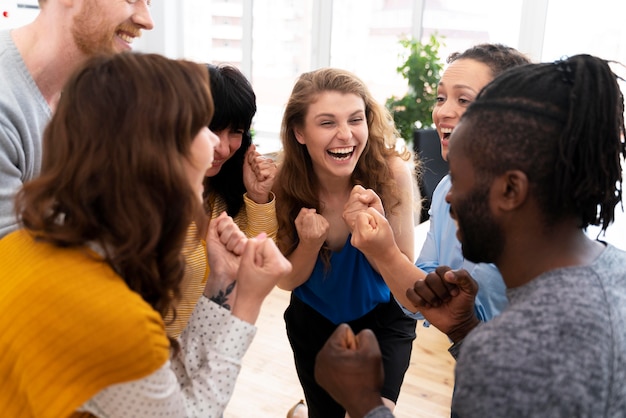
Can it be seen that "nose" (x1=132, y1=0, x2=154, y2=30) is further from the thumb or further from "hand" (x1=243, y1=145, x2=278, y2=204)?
the thumb

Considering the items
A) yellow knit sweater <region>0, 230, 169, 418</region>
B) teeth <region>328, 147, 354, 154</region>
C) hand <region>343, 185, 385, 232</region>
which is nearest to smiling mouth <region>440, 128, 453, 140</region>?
hand <region>343, 185, 385, 232</region>

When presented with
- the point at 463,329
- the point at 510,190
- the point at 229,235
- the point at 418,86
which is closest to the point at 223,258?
Answer: the point at 229,235

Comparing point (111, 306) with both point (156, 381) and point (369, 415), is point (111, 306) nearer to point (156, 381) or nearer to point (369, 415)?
point (156, 381)

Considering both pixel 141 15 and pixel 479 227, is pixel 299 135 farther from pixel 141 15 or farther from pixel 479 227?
pixel 479 227

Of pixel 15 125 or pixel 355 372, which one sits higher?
pixel 15 125

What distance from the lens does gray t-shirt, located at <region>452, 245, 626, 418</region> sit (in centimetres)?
75

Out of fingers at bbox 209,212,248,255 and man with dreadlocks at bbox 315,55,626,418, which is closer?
man with dreadlocks at bbox 315,55,626,418

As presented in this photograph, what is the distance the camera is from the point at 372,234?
1436mm

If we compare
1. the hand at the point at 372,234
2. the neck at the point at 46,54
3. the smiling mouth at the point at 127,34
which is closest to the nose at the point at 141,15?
the smiling mouth at the point at 127,34

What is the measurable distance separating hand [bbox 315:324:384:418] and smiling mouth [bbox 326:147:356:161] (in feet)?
3.10

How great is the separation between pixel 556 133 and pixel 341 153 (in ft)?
3.31

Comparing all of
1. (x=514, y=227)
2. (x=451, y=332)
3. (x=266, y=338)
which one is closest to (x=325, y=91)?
(x=451, y=332)

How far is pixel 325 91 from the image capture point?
6.03 ft

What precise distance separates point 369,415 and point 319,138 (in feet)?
3.48
